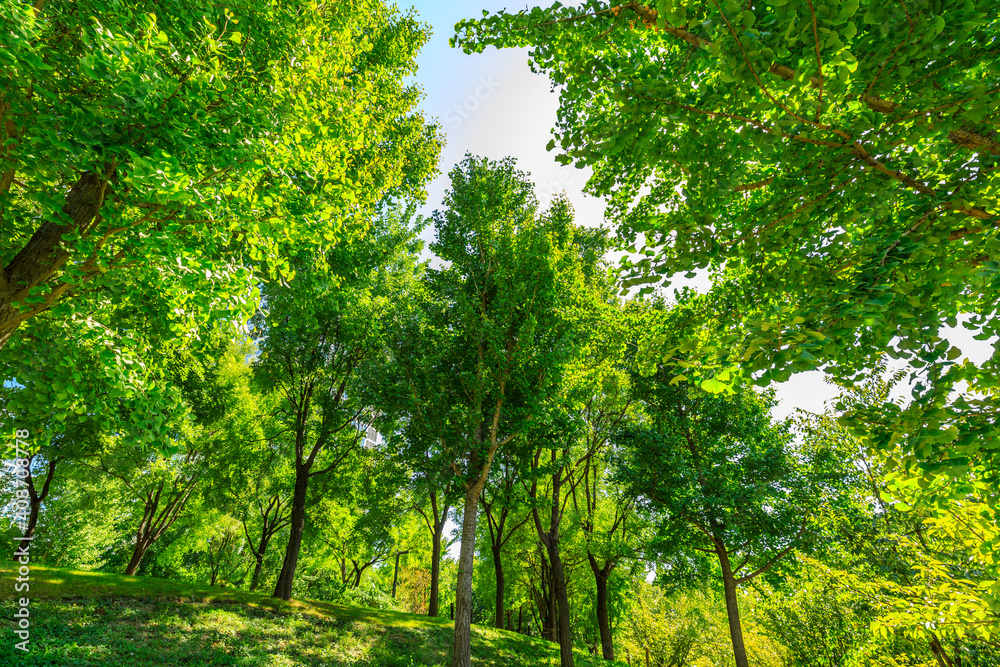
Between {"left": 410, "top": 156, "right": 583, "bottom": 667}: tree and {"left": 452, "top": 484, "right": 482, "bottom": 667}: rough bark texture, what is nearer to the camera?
{"left": 452, "top": 484, "right": 482, "bottom": 667}: rough bark texture

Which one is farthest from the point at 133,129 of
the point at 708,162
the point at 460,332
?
the point at 460,332

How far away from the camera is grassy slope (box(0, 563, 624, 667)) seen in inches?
316

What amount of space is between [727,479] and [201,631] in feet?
46.0

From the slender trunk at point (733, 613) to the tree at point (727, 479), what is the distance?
3 cm

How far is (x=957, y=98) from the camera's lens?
2.77 m

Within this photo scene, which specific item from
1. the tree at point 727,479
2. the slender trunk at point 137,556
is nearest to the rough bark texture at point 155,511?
the slender trunk at point 137,556

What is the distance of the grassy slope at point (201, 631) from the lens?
8031mm

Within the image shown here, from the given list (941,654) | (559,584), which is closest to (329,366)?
(559,584)

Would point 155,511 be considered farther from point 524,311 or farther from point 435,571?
point 524,311

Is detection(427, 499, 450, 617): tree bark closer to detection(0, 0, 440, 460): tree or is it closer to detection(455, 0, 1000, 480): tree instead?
detection(0, 0, 440, 460): tree

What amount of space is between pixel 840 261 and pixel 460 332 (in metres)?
9.88

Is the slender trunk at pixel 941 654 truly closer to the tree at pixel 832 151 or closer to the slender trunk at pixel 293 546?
the tree at pixel 832 151

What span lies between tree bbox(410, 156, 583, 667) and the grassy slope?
410cm

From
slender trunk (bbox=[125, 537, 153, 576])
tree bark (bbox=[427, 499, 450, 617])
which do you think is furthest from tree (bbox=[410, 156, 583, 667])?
slender trunk (bbox=[125, 537, 153, 576])
